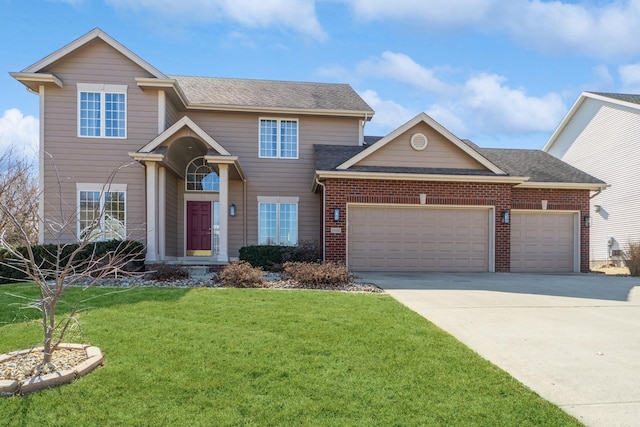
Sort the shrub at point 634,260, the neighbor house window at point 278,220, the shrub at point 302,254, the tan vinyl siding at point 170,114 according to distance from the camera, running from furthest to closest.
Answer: the neighbor house window at point 278,220
the shrub at point 634,260
the tan vinyl siding at point 170,114
the shrub at point 302,254

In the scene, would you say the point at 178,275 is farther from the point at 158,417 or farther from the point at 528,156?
the point at 528,156

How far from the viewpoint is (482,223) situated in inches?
572

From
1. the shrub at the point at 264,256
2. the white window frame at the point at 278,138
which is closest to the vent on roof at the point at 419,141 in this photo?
the white window frame at the point at 278,138

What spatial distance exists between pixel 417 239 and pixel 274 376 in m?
10.5

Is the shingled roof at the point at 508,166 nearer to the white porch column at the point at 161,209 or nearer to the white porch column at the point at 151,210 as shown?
the white porch column at the point at 161,209

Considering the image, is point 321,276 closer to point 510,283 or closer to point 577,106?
point 510,283

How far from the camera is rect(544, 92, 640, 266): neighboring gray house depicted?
19.1 m

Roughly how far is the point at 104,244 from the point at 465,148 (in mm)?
11562

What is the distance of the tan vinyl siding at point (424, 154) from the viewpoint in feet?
46.8

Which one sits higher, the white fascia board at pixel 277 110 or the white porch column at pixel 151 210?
the white fascia board at pixel 277 110

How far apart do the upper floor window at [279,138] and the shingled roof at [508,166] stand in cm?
99

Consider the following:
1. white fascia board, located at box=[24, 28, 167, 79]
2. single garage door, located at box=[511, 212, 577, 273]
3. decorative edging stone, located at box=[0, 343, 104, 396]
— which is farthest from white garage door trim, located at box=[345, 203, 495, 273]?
decorative edging stone, located at box=[0, 343, 104, 396]

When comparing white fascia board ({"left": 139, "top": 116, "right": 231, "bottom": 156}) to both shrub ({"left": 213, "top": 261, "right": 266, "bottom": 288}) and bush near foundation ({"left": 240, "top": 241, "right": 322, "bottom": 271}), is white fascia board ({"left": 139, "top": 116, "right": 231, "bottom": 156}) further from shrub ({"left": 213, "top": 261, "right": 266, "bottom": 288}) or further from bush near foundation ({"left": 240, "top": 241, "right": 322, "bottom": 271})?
shrub ({"left": 213, "top": 261, "right": 266, "bottom": 288})

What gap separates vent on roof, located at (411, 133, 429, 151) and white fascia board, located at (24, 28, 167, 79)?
8448 millimetres
